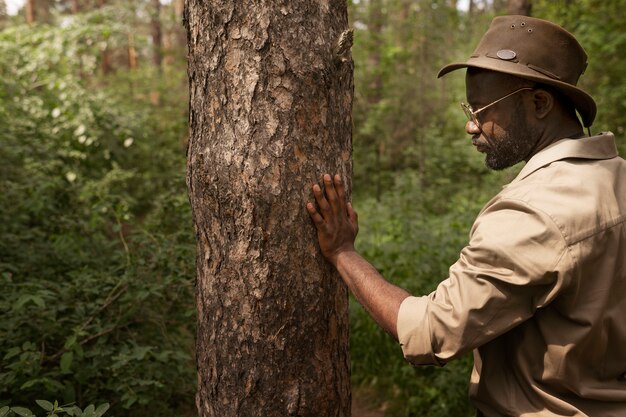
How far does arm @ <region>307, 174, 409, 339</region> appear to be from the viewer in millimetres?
2195

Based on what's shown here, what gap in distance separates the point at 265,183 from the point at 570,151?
1.12 meters

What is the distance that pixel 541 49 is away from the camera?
2.12 meters

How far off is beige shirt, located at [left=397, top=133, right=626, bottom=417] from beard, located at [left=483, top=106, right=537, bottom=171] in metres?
0.13

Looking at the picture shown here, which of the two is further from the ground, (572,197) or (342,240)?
(572,197)

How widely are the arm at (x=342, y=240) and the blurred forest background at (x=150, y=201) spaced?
1593 mm

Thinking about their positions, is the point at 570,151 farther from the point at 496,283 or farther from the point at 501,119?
the point at 496,283

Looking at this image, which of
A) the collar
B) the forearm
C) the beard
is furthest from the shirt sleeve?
the beard

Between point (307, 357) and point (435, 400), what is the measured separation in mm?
2647

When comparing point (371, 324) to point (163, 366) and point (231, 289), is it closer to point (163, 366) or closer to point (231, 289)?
point (163, 366)

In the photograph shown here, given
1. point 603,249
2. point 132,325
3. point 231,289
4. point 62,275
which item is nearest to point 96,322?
point 132,325

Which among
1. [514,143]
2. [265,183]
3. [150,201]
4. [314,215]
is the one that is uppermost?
[514,143]

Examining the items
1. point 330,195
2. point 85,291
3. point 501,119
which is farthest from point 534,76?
point 85,291

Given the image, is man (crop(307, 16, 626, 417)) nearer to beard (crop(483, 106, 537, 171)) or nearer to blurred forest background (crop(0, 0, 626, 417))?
beard (crop(483, 106, 537, 171))

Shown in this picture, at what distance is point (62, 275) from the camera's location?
4594 mm
